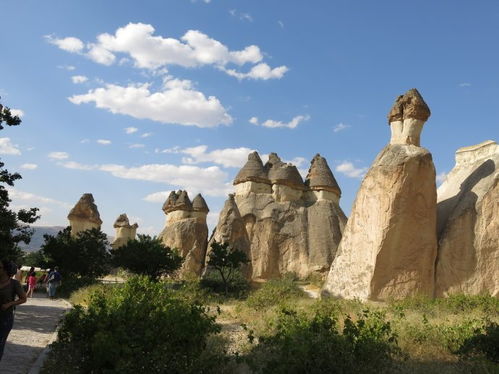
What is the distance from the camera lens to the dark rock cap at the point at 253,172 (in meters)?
29.7

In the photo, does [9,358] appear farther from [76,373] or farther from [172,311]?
[172,311]

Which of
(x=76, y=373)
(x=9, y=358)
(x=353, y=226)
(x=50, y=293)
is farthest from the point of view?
(x=50, y=293)

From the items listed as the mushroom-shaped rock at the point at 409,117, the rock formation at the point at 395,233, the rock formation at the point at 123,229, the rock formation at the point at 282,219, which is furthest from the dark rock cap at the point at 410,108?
the rock formation at the point at 123,229

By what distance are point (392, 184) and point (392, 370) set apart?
8.72 metres

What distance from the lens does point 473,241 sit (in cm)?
1358

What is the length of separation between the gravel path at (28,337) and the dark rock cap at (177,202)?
18072 millimetres

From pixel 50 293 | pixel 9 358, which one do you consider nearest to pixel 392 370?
pixel 9 358

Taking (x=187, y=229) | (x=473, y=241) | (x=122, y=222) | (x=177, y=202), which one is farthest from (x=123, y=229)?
(x=473, y=241)

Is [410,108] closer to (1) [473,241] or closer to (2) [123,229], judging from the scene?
(1) [473,241]

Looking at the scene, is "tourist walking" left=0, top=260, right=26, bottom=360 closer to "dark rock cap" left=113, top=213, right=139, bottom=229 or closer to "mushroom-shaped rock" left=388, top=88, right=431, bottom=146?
"mushroom-shaped rock" left=388, top=88, right=431, bottom=146

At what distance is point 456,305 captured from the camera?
11555 millimetres

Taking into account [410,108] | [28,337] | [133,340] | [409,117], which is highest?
[410,108]

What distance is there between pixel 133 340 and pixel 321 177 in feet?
85.9

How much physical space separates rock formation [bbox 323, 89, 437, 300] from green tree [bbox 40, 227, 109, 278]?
39.7 feet
